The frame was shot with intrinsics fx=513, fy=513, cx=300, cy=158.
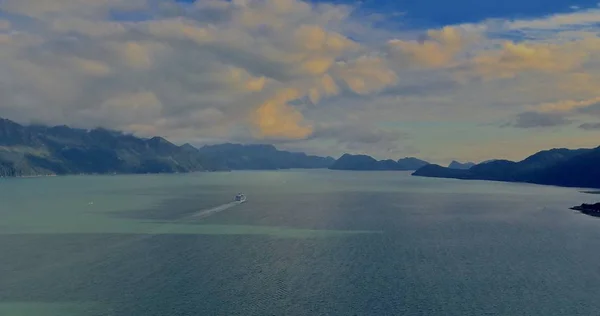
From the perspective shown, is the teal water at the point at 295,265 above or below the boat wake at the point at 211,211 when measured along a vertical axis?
below

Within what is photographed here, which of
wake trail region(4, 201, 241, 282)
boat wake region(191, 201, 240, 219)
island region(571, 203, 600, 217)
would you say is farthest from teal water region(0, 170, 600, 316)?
island region(571, 203, 600, 217)

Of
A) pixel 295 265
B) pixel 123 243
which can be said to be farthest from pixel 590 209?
pixel 123 243

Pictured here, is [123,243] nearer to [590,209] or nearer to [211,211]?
[211,211]

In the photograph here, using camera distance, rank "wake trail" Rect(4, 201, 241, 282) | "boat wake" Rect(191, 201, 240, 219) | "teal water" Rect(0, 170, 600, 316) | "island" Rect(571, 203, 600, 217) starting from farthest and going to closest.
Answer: "island" Rect(571, 203, 600, 217)
"boat wake" Rect(191, 201, 240, 219)
"wake trail" Rect(4, 201, 241, 282)
"teal water" Rect(0, 170, 600, 316)

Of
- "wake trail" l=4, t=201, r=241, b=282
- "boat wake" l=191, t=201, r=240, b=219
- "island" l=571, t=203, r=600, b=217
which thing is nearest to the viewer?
"wake trail" l=4, t=201, r=241, b=282

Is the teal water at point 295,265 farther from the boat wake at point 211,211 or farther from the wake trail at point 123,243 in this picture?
the boat wake at point 211,211

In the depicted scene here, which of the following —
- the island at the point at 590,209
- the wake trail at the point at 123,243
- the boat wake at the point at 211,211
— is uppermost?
the island at the point at 590,209

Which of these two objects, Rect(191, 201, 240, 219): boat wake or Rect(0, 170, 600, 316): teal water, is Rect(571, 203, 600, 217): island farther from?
Rect(191, 201, 240, 219): boat wake

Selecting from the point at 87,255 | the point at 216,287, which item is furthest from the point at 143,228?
the point at 216,287

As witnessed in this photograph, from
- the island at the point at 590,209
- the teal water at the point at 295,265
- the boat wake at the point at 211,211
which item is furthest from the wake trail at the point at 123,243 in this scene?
the island at the point at 590,209
